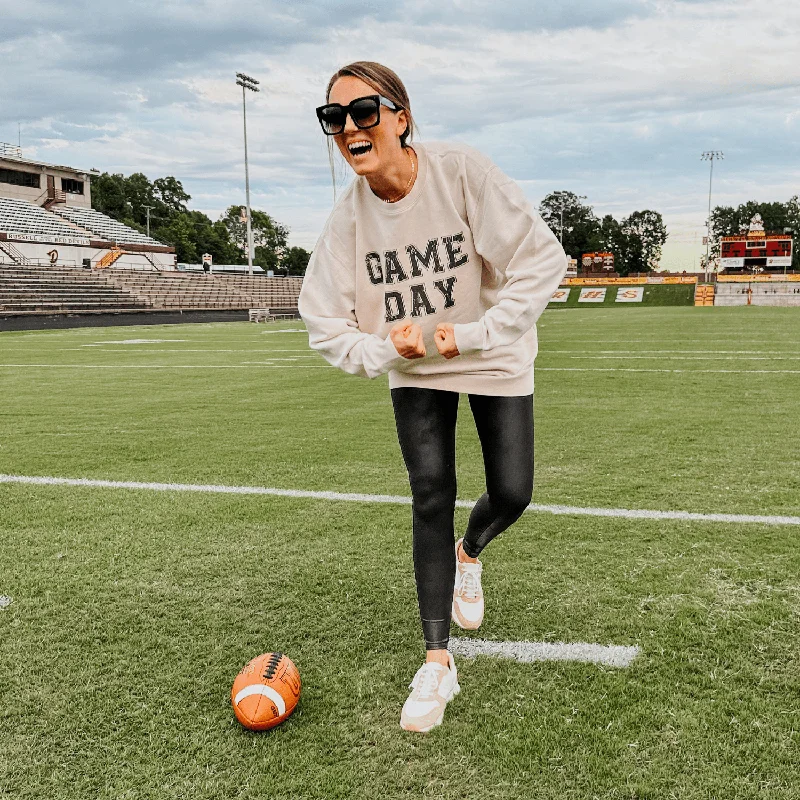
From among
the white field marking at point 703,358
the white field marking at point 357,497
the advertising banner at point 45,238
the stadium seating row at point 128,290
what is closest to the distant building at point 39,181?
the advertising banner at point 45,238

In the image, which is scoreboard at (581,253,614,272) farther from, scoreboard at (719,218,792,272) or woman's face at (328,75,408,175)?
woman's face at (328,75,408,175)

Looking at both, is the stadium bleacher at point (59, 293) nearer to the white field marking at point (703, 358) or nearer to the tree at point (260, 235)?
the white field marking at point (703, 358)

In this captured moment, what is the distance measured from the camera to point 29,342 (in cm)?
2031

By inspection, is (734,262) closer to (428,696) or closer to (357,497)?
(357,497)

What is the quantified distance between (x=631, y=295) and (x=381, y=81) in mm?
49447

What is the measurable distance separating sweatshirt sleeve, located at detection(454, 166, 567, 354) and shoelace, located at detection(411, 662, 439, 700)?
1015mm

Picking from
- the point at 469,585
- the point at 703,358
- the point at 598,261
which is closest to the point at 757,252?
the point at 598,261

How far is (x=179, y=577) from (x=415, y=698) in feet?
5.14

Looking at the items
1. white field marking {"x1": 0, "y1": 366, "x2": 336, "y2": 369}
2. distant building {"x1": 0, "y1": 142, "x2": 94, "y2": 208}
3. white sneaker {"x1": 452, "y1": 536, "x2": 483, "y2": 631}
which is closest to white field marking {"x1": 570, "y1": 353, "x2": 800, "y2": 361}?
white field marking {"x1": 0, "y1": 366, "x2": 336, "y2": 369}

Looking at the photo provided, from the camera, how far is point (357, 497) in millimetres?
4758

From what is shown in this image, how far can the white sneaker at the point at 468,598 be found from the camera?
298 cm

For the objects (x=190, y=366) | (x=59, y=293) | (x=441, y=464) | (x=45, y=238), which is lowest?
(x=190, y=366)

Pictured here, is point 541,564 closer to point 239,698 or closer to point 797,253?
point 239,698

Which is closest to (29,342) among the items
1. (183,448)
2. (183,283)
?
(183,448)
